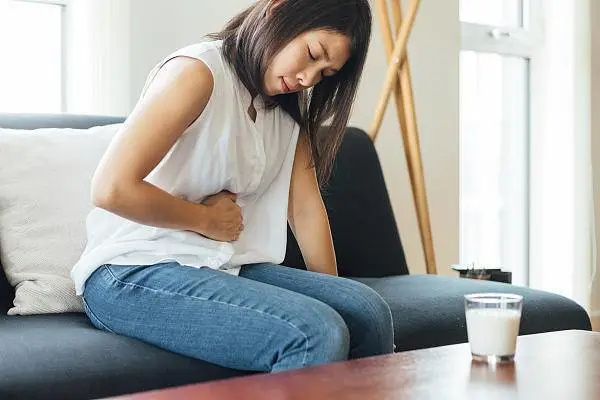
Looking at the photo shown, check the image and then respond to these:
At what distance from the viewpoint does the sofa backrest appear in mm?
2418

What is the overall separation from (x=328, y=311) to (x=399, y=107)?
5.55 ft

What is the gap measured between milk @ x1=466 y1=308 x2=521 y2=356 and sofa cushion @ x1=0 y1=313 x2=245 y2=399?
1.48 feet

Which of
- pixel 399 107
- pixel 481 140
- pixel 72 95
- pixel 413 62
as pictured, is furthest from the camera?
pixel 481 140

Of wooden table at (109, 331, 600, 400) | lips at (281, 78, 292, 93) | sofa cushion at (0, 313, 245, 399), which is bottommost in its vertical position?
sofa cushion at (0, 313, 245, 399)

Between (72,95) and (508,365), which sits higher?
(72,95)

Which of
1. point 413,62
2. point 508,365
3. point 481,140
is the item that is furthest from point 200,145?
point 481,140

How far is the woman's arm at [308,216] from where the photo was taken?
6.13 feet

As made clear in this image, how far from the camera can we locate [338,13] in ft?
5.45

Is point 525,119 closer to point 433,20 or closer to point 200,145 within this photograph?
point 433,20

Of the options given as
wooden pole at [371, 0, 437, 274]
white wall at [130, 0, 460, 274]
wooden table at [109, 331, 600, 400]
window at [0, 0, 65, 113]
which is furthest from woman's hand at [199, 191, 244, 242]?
white wall at [130, 0, 460, 274]

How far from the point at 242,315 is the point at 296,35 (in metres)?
0.53

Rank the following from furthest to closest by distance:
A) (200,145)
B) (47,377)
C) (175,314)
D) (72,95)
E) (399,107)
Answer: (399,107) < (72,95) < (200,145) < (175,314) < (47,377)

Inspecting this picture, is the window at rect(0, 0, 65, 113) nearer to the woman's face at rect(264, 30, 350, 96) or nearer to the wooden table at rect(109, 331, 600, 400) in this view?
the woman's face at rect(264, 30, 350, 96)

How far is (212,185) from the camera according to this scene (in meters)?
1.70
